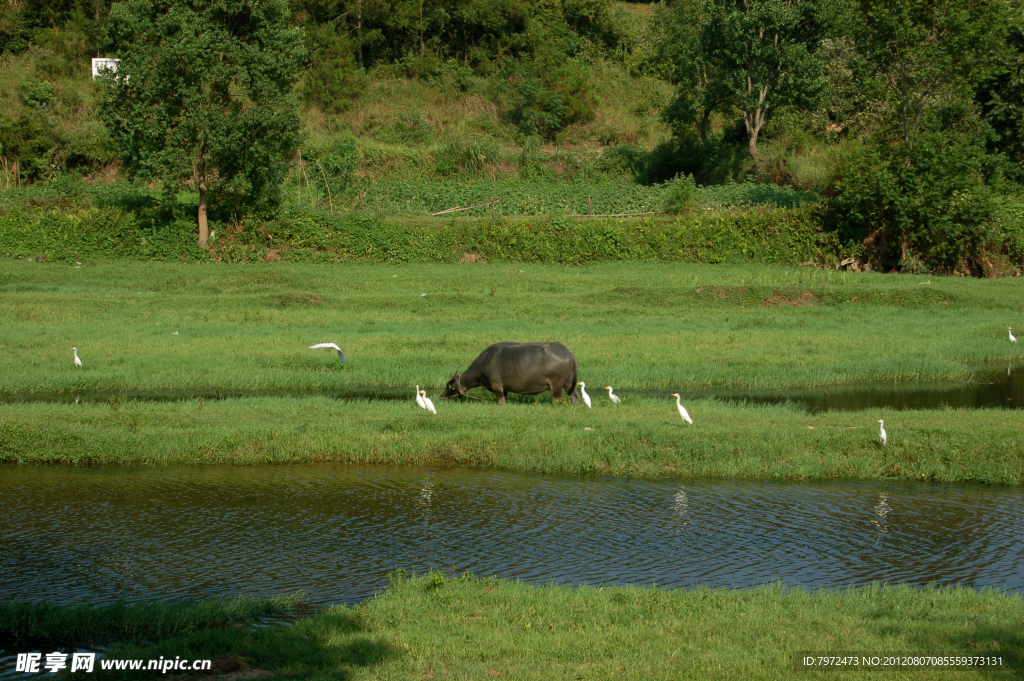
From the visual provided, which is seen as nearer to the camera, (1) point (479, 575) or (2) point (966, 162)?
(1) point (479, 575)

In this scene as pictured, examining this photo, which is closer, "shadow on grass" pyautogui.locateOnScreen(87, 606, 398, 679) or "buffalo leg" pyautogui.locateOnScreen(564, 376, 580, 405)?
"shadow on grass" pyautogui.locateOnScreen(87, 606, 398, 679)

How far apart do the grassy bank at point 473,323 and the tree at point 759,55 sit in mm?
12195

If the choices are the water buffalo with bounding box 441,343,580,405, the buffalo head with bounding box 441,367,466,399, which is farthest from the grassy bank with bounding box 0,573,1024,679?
the buffalo head with bounding box 441,367,466,399

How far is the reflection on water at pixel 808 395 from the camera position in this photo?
13.4 m

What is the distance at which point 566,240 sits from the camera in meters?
29.8

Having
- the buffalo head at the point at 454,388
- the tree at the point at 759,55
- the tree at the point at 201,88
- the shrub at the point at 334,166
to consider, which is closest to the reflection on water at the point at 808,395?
the buffalo head at the point at 454,388

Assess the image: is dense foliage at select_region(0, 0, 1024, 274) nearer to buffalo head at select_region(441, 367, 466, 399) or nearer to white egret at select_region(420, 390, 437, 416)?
buffalo head at select_region(441, 367, 466, 399)

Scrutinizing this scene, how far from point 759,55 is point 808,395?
26.4m

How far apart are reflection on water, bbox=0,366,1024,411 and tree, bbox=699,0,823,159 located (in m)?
24.8

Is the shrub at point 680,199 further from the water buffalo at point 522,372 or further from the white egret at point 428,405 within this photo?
the white egret at point 428,405

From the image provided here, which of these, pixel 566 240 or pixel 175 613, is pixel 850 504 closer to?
pixel 175 613

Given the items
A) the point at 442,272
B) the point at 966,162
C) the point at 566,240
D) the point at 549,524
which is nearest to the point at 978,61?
the point at 966,162

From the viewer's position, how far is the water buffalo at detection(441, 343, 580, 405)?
12.8m

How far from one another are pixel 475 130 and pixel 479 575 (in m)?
40.2
